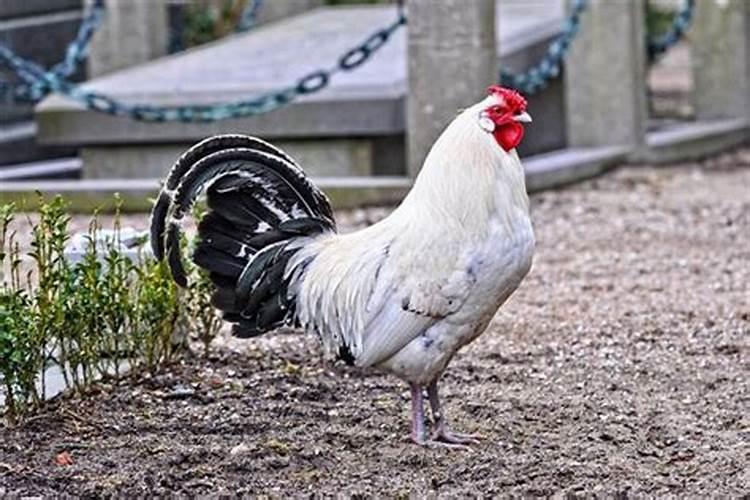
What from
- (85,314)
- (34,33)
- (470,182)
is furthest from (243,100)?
(470,182)

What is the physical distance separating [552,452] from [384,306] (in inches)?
29.5

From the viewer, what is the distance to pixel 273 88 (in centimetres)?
1255

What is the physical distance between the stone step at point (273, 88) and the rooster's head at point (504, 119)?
5196mm

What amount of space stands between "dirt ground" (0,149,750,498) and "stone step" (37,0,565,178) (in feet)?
10.1

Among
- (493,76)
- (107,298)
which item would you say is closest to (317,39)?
(493,76)

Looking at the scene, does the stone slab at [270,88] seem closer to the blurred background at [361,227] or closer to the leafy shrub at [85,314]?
the blurred background at [361,227]

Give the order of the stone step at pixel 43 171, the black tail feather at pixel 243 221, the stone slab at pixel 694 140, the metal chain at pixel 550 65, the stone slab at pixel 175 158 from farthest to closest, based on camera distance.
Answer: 1. the stone slab at pixel 694 140
2. the stone step at pixel 43 171
3. the metal chain at pixel 550 65
4. the stone slab at pixel 175 158
5. the black tail feather at pixel 243 221

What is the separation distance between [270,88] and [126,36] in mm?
1845

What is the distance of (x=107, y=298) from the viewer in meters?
6.71

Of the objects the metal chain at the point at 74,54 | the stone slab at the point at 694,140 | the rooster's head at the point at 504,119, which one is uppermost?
the rooster's head at the point at 504,119

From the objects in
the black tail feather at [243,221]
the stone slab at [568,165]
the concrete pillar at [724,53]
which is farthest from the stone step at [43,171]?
the black tail feather at [243,221]

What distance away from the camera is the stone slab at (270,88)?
12055mm

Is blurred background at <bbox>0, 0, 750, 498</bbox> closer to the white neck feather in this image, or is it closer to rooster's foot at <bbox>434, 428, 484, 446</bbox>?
rooster's foot at <bbox>434, 428, 484, 446</bbox>

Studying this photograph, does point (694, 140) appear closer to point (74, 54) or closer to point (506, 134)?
point (74, 54)
